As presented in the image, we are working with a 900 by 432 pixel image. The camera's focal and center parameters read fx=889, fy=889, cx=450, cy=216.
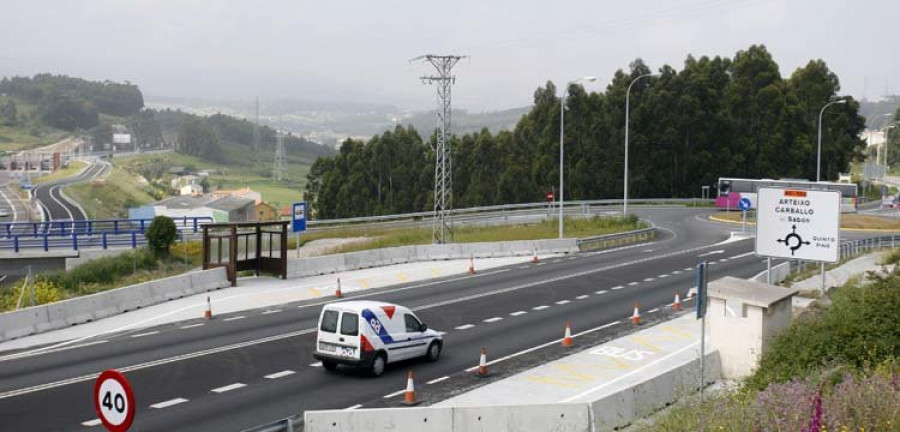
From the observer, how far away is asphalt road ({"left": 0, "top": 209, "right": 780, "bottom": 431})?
17094 millimetres

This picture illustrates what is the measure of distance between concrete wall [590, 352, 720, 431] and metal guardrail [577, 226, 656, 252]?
32022mm

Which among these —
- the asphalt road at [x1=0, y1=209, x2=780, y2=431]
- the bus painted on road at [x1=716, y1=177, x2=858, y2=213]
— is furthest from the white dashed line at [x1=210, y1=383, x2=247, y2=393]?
the bus painted on road at [x1=716, y1=177, x2=858, y2=213]

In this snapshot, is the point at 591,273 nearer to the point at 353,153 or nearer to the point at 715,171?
the point at 715,171

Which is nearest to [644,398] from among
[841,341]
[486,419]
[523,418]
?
[523,418]

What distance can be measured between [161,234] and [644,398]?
30.7 m

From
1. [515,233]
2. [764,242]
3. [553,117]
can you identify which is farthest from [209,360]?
[553,117]

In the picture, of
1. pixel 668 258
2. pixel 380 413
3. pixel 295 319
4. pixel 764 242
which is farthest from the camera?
pixel 668 258

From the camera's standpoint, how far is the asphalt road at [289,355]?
17.1m

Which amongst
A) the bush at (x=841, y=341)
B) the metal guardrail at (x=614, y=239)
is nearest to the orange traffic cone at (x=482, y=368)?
the bush at (x=841, y=341)

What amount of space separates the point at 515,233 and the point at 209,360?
124 feet

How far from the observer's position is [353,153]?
10331 centimetres

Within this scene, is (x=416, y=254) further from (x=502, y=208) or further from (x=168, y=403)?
(x=502, y=208)

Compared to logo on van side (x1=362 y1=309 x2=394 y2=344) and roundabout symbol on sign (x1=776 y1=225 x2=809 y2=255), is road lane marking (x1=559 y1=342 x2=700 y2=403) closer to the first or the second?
roundabout symbol on sign (x1=776 y1=225 x2=809 y2=255)

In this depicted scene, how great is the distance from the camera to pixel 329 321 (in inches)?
795
